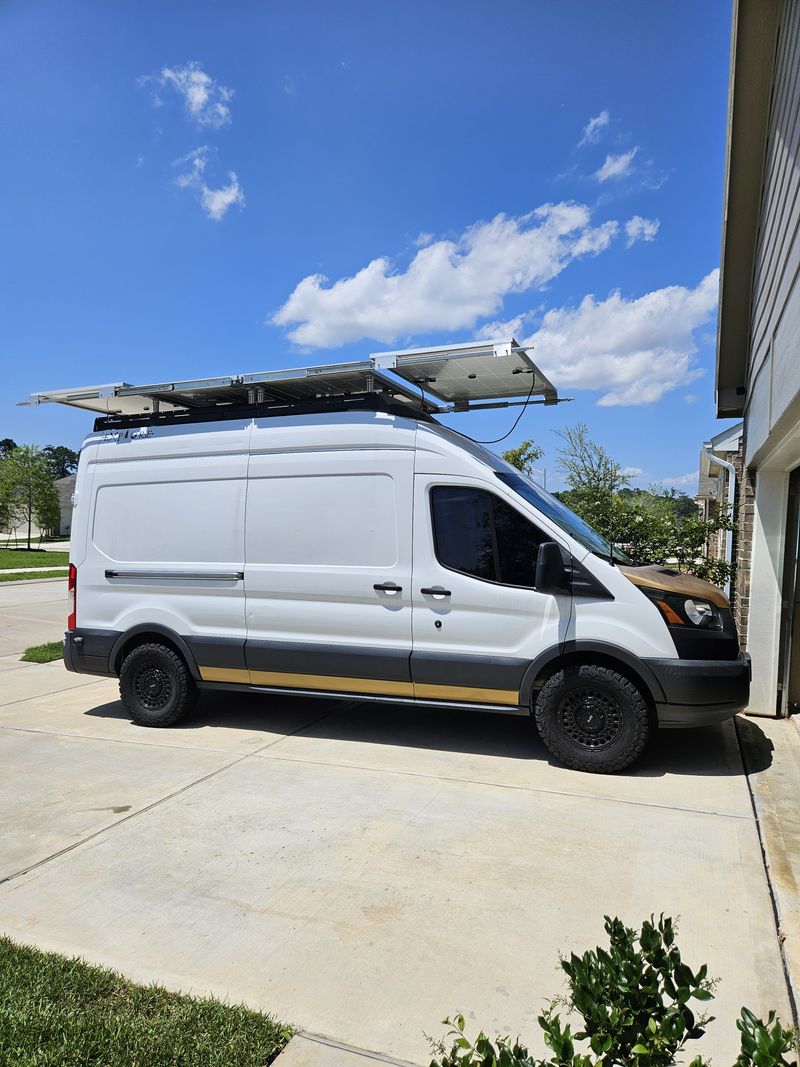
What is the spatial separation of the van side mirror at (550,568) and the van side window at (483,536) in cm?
20

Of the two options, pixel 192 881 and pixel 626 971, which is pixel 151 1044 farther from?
pixel 626 971

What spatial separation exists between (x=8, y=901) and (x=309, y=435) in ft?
11.9

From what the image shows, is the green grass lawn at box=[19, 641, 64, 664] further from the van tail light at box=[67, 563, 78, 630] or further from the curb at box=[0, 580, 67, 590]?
the curb at box=[0, 580, 67, 590]

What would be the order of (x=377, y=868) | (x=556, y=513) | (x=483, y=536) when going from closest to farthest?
(x=377, y=868) < (x=483, y=536) < (x=556, y=513)

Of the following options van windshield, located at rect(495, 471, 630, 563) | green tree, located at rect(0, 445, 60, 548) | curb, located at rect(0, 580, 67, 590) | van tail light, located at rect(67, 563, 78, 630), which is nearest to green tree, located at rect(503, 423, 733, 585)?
van windshield, located at rect(495, 471, 630, 563)

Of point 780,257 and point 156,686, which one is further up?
point 780,257

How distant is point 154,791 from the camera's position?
473cm

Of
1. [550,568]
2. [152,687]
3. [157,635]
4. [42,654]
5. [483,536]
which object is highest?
[483,536]

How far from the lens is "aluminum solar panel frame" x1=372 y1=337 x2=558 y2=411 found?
18.4 ft

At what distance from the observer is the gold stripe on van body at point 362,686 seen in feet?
17.4

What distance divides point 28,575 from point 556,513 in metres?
22.1

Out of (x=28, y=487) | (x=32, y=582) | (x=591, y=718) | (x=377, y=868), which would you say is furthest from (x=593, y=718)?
(x=28, y=487)

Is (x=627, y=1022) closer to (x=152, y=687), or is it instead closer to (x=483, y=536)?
(x=483, y=536)

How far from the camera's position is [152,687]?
6.36m
